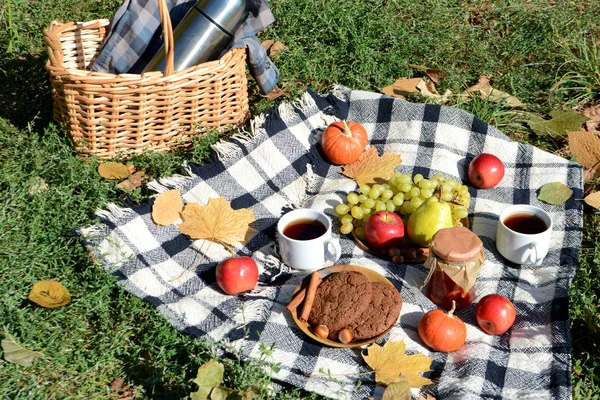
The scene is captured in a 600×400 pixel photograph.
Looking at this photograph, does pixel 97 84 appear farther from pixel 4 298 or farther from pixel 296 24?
pixel 296 24

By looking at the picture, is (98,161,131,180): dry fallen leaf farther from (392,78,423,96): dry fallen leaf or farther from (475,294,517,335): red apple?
(475,294,517,335): red apple

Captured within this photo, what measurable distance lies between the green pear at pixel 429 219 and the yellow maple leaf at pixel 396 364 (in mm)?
571

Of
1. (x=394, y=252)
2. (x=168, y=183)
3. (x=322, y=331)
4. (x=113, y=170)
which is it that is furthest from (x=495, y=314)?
(x=113, y=170)

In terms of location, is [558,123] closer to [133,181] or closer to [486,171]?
[486,171]

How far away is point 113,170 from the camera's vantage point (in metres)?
3.29

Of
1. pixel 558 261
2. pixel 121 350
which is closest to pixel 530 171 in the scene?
pixel 558 261

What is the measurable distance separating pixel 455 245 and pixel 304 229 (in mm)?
639

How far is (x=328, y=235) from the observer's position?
2.75 meters

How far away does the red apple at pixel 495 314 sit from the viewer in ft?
8.14

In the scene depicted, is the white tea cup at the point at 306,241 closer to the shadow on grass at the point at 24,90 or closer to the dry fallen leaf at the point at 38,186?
the dry fallen leaf at the point at 38,186

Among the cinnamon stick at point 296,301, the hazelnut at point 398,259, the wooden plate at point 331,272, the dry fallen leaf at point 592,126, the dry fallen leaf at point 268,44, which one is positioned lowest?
the dry fallen leaf at point 592,126

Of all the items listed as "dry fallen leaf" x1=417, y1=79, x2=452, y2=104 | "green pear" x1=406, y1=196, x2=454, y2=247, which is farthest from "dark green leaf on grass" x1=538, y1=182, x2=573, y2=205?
"dry fallen leaf" x1=417, y1=79, x2=452, y2=104

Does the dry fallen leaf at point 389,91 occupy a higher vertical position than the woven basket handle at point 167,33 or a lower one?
lower

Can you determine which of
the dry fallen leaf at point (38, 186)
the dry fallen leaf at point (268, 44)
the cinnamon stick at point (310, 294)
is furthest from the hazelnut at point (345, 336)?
the dry fallen leaf at point (268, 44)
